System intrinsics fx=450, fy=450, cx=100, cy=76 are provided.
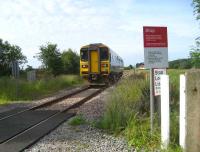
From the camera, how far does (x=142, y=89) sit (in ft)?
44.9

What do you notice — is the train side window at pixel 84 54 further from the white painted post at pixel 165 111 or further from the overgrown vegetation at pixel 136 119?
the white painted post at pixel 165 111

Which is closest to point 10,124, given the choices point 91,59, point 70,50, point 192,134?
point 192,134

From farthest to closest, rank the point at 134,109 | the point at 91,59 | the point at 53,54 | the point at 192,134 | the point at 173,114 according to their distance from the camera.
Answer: the point at 53,54 → the point at 91,59 → the point at 134,109 → the point at 173,114 → the point at 192,134

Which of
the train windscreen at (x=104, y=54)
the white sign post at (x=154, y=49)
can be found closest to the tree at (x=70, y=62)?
the train windscreen at (x=104, y=54)

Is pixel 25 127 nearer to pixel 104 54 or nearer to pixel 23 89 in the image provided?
pixel 23 89

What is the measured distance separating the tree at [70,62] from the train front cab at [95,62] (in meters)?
20.2

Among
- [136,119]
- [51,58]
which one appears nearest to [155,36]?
[136,119]

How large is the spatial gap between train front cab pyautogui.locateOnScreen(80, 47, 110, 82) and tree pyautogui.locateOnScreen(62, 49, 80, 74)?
66.2 feet

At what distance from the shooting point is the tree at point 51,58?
51.2 meters

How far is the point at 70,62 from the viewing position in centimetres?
5456

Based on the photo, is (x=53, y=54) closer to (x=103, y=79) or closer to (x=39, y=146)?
(x=103, y=79)

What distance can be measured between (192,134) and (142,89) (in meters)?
7.62

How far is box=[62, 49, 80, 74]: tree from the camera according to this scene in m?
54.1

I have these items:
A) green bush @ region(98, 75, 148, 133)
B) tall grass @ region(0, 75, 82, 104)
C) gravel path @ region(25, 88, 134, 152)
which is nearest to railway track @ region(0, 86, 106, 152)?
gravel path @ region(25, 88, 134, 152)
